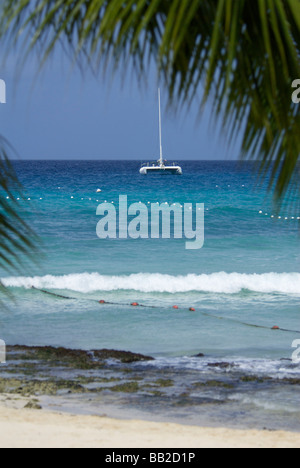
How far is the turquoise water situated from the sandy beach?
5.04ft

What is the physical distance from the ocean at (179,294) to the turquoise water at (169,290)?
0.08ft

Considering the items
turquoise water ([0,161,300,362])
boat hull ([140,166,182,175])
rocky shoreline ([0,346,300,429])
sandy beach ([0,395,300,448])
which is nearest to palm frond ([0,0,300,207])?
turquoise water ([0,161,300,362])

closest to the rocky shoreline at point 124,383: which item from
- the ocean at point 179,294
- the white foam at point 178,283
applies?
the ocean at point 179,294

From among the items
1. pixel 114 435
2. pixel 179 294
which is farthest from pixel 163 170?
pixel 114 435

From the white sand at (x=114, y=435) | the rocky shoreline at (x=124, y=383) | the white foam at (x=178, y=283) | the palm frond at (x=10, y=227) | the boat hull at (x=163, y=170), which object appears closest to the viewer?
the palm frond at (x=10, y=227)

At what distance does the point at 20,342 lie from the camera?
37.3 ft

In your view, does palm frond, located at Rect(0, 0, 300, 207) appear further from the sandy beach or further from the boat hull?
the boat hull

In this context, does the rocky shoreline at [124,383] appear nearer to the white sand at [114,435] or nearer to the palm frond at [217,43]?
the white sand at [114,435]

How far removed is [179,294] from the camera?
1731cm

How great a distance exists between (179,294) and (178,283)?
1.57 m

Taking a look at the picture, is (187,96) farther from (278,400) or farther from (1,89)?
(278,400)

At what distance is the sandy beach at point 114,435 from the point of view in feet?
18.1

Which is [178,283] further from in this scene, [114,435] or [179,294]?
[114,435]

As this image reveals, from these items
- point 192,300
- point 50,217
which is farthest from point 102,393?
point 50,217
